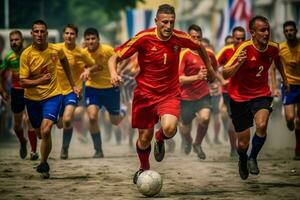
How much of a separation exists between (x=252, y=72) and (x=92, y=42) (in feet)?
15.2

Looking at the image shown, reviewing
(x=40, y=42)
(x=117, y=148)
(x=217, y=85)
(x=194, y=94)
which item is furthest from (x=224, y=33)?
(x=40, y=42)

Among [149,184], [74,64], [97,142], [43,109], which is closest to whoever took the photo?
[149,184]

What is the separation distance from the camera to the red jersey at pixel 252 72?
36.1ft

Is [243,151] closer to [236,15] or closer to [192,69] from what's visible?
[192,69]

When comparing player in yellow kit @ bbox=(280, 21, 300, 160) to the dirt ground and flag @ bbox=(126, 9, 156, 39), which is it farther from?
flag @ bbox=(126, 9, 156, 39)

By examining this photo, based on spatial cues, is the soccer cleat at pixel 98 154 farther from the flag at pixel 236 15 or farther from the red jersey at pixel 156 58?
the flag at pixel 236 15

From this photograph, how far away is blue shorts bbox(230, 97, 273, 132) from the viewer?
1106cm

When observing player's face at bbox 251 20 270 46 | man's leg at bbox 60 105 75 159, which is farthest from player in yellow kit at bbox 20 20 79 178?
player's face at bbox 251 20 270 46

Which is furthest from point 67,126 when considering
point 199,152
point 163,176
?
point 163,176

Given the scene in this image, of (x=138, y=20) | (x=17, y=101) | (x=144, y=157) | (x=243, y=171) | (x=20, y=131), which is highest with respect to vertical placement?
(x=138, y=20)

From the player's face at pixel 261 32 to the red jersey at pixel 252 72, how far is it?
12cm

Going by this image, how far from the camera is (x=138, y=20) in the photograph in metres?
26.8

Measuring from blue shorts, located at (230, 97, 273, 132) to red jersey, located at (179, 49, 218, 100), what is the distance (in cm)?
311

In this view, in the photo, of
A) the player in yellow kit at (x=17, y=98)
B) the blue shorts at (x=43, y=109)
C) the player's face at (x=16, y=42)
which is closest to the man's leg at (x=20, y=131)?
the player in yellow kit at (x=17, y=98)
